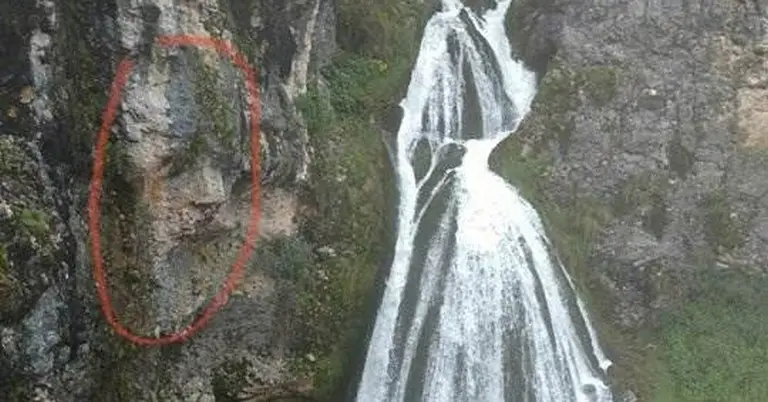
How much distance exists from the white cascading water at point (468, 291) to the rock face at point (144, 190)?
6.18ft

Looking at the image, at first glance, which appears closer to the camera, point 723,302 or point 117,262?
point 117,262

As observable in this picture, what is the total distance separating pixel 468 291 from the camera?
50.0 feet

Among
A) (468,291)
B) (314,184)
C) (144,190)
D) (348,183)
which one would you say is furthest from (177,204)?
(468,291)

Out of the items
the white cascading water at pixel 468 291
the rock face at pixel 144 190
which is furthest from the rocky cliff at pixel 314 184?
the white cascading water at pixel 468 291

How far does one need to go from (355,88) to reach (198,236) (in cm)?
611

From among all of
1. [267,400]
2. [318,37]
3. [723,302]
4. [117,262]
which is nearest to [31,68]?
[117,262]

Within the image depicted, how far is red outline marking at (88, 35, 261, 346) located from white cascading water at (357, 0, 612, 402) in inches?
104

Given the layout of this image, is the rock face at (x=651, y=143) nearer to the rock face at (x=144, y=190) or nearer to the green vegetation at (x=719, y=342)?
the green vegetation at (x=719, y=342)

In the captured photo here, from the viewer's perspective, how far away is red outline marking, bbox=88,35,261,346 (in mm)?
10602

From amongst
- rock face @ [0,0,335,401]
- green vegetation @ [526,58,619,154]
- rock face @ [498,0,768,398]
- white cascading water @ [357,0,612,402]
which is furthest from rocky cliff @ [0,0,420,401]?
rock face @ [498,0,768,398]

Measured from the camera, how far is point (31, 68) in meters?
9.50

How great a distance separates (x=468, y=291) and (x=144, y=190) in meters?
6.06

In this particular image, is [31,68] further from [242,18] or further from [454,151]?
[454,151]

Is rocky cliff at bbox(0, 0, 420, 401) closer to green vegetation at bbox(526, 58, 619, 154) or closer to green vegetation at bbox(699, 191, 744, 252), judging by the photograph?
green vegetation at bbox(526, 58, 619, 154)
